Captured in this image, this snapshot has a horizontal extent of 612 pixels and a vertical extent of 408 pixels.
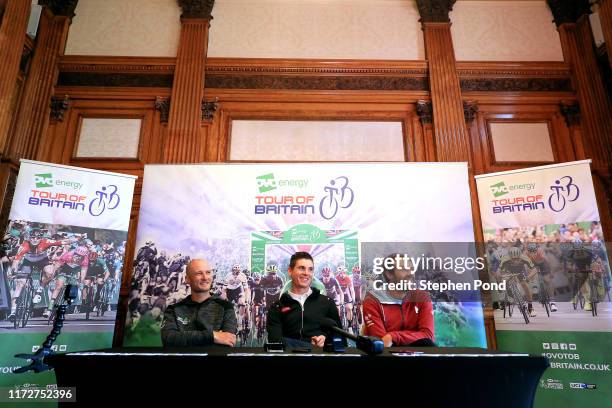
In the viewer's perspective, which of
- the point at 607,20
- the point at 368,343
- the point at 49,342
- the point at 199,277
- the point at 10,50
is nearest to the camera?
the point at 368,343

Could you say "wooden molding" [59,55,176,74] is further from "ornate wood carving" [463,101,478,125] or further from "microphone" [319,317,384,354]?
"microphone" [319,317,384,354]

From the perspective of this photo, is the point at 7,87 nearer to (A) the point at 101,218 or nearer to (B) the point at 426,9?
(A) the point at 101,218

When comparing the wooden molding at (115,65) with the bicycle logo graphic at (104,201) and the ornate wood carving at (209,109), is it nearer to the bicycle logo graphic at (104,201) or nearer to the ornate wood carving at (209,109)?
the ornate wood carving at (209,109)

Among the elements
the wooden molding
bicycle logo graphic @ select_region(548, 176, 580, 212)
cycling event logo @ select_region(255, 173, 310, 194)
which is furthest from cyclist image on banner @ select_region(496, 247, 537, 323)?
the wooden molding

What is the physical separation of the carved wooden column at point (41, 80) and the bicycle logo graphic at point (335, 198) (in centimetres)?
323

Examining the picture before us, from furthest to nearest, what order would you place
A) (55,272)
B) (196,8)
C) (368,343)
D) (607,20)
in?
(196,8)
(607,20)
(55,272)
(368,343)

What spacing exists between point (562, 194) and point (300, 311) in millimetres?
2532

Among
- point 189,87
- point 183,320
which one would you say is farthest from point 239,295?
point 189,87

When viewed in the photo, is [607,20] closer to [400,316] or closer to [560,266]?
[560,266]

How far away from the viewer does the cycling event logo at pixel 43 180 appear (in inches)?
139

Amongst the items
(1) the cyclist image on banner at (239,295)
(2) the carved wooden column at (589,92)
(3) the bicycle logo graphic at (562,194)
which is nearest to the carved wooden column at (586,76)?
(2) the carved wooden column at (589,92)

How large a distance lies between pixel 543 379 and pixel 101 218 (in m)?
4.01

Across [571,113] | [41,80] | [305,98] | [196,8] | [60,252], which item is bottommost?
[60,252]

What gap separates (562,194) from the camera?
358 cm
